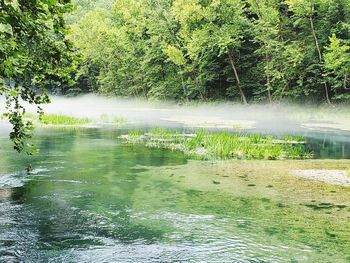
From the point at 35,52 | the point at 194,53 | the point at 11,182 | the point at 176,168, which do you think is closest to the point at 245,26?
the point at 194,53

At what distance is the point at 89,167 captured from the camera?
1966 cm

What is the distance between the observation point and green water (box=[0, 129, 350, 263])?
9500 mm

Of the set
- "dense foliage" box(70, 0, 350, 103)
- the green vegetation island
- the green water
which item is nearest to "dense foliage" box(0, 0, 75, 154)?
the green vegetation island

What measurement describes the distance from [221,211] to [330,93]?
4027cm

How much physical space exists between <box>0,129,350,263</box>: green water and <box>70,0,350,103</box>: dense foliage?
89.8ft

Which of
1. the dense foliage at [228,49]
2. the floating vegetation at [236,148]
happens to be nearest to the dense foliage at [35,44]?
the floating vegetation at [236,148]

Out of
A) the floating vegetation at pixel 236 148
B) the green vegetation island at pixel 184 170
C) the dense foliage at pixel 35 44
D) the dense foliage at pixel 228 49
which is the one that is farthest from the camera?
the dense foliage at pixel 228 49

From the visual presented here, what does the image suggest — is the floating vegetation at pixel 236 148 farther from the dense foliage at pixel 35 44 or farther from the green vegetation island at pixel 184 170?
the dense foliage at pixel 35 44

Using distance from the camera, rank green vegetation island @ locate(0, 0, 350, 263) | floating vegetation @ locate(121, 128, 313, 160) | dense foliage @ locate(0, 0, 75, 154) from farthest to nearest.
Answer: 1. floating vegetation @ locate(121, 128, 313, 160)
2. green vegetation island @ locate(0, 0, 350, 263)
3. dense foliage @ locate(0, 0, 75, 154)

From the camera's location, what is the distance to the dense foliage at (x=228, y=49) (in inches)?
1821

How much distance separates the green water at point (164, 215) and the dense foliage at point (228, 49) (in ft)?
89.8

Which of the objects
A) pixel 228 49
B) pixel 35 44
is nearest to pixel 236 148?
pixel 35 44

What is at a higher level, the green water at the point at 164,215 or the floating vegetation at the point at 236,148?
the floating vegetation at the point at 236,148

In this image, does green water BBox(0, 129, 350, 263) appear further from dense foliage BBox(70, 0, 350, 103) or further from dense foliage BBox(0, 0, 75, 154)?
dense foliage BBox(70, 0, 350, 103)
